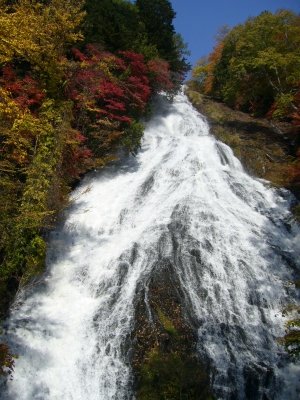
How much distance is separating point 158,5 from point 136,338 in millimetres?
27615

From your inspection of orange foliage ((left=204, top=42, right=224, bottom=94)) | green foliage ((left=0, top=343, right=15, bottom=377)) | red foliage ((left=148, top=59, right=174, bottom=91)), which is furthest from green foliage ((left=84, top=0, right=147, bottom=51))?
green foliage ((left=0, top=343, right=15, bottom=377))

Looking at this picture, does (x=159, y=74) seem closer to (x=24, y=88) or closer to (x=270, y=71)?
(x=270, y=71)

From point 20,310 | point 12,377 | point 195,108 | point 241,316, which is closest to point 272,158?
point 195,108

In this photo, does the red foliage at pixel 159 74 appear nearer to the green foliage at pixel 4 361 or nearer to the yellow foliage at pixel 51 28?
the yellow foliage at pixel 51 28

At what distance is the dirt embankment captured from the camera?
66.2 feet

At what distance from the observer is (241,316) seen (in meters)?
11.1

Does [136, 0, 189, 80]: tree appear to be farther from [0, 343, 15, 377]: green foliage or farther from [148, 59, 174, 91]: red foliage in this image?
[0, 343, 15, 377]: green foliage

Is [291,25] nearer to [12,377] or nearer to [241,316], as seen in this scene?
[241,316]

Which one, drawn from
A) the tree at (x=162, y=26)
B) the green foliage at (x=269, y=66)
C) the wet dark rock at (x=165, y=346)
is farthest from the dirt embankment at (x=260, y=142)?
the wet dark rock at (x=165, y=346)

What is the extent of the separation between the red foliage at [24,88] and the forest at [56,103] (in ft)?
0.15

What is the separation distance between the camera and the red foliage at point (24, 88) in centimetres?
1742

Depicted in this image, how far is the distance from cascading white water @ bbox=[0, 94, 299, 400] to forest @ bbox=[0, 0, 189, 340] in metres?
1.31

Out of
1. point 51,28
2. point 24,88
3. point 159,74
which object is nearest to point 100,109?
point 24,88

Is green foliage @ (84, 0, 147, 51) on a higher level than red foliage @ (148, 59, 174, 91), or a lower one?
higher
